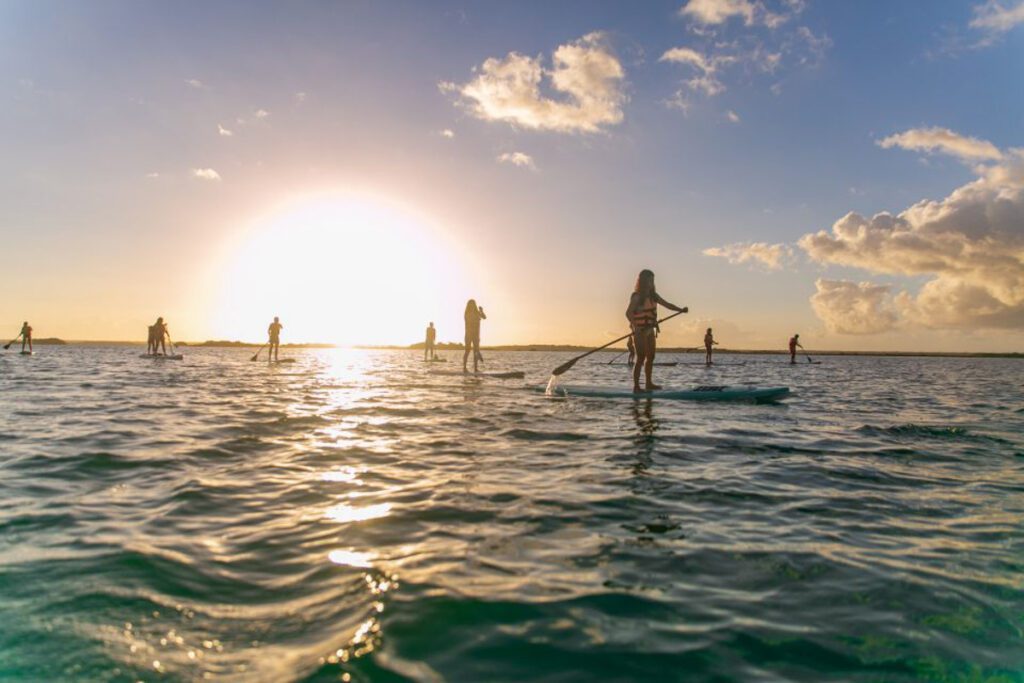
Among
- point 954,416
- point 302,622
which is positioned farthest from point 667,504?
point 954,416

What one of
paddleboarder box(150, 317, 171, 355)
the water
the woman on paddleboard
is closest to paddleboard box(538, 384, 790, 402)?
the woman on paddleboard

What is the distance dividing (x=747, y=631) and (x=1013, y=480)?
17.1ft

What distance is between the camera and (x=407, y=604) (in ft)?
9.16

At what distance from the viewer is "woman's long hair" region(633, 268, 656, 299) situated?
42.9ft

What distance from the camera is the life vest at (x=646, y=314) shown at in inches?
513

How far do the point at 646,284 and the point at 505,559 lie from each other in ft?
34.3

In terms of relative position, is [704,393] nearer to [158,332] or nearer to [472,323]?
[472,323]

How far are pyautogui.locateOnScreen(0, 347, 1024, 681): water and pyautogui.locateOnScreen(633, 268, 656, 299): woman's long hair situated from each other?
577 cm

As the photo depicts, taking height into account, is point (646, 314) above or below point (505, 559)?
above

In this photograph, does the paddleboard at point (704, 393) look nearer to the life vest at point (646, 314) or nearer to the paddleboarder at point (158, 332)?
the life vest at point (646, 314)

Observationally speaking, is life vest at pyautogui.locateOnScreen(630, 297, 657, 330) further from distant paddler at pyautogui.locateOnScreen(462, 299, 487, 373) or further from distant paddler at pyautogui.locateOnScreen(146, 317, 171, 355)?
distant paddler at pyautogui.locateOnScreen(146, 317, 171, 355)

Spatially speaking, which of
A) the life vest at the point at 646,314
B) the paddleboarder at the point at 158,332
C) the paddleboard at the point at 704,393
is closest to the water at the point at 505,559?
the paddleboard at the point at 704,393

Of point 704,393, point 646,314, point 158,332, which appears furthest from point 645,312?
point 158,332

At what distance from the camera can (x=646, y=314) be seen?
1305 centimetres
